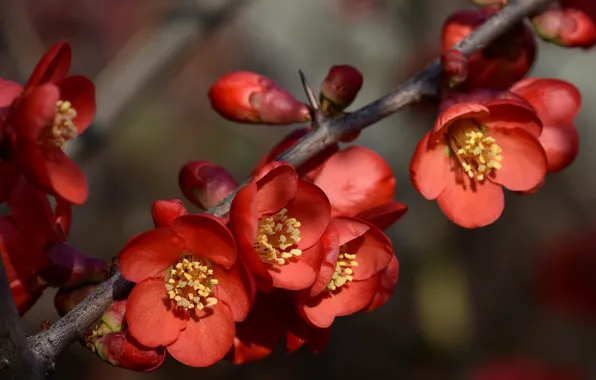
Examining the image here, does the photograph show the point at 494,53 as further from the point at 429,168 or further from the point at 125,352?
the point at 125,352

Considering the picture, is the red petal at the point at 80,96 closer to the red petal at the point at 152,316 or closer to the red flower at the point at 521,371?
the red petal at the point at 152,316

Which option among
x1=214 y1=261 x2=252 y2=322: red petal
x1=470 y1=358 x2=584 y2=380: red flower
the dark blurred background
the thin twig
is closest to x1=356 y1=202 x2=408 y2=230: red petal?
the thin twig

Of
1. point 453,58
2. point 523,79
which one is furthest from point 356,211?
point 523,79

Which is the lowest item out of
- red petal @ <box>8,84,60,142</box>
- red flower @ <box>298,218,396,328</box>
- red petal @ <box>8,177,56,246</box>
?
red flower @ <box>298,218,396,328</box>

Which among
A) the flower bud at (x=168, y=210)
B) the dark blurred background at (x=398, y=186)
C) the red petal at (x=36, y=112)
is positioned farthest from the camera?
the dark blurred background at (x=398, y=186)

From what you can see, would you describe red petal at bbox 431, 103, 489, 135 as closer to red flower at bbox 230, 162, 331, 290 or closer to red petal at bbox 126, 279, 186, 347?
red flower at bbox 230, 162, 331, 290

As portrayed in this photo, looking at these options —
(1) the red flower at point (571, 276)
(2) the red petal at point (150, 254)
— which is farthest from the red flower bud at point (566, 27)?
(1) the red flower at point (571, 276)
